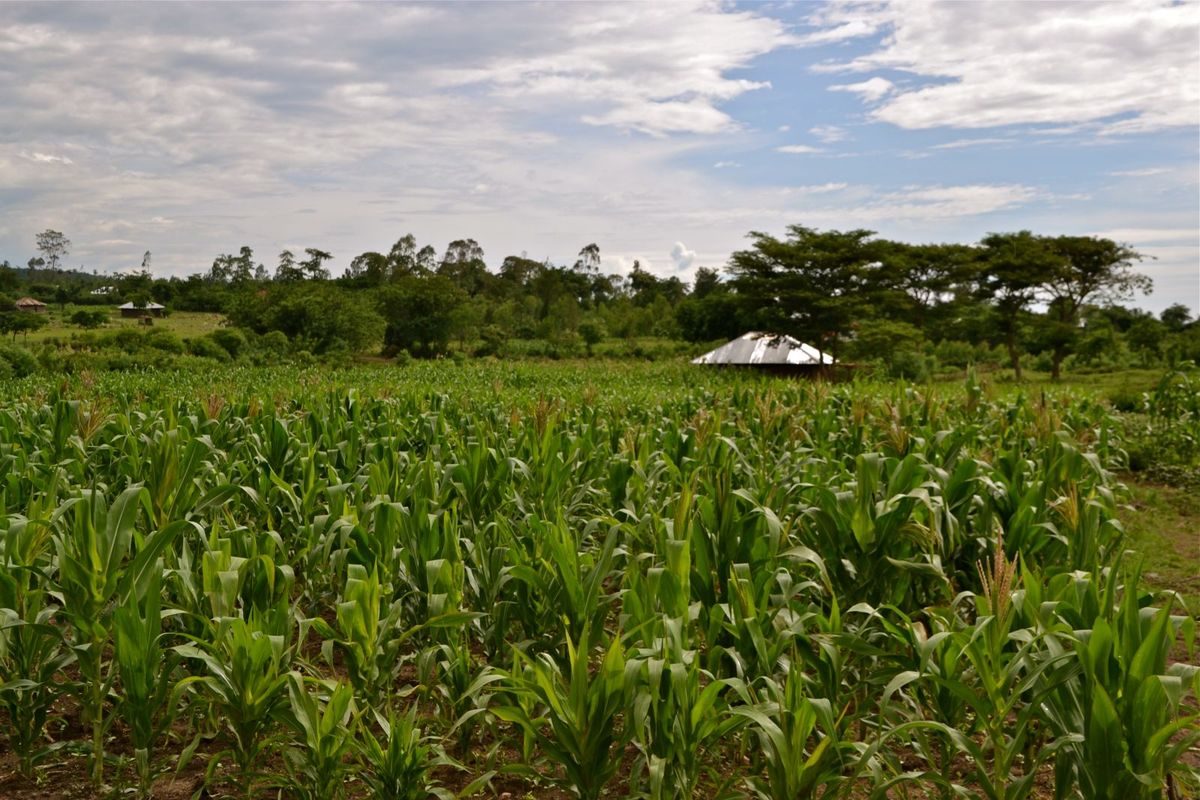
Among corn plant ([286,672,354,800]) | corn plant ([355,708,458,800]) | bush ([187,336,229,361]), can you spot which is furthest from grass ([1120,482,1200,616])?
bush ([187,336,229,361])

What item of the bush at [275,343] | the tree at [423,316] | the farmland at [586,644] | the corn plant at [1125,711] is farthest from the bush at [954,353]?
the corn plant at [1125,711]

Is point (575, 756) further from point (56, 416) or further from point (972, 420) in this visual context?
point (972, 420)

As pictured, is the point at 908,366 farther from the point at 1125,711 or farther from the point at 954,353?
the point at 1125,711

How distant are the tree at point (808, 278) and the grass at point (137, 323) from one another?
2836 cm

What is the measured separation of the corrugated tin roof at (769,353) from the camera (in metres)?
35.2

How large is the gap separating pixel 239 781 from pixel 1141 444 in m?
11.9

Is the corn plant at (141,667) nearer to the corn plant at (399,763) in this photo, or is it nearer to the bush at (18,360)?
the corn plant at (399,763)

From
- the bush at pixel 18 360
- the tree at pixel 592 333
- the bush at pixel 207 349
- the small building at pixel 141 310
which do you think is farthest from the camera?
the small building at pixel 141 310

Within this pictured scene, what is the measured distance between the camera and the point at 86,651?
3201 millimetres

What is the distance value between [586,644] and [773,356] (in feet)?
111

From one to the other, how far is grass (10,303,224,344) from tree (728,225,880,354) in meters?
28.4

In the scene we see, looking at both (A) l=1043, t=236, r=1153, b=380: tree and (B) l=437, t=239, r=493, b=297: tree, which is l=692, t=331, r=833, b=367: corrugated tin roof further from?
(B) l=437, t=239, r=493, b=297: tree

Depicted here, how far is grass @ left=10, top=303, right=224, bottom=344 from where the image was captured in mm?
44906

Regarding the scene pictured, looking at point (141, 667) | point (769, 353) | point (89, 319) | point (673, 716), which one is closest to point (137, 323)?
point (89, 319)
